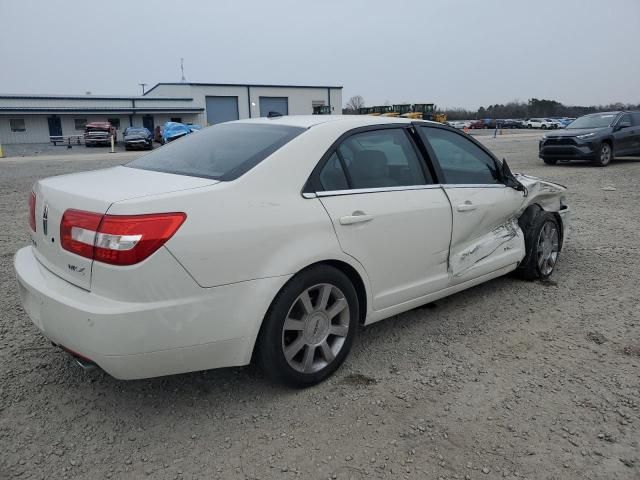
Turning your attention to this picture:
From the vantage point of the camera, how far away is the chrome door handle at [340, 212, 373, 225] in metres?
3.01

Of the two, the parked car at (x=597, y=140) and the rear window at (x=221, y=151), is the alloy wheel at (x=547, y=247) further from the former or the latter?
the parked car at (x=597, y=140)

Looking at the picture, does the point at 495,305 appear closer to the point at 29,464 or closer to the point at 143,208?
the point at 143,208

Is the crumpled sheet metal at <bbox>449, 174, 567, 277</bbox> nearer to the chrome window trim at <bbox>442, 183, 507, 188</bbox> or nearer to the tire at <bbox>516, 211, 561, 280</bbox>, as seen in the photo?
the tire at <bbox>516, 211, 561, 280</bbox>

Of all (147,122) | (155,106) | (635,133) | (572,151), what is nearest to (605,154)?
(572,151)

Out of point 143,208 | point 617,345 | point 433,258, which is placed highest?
point 143,208

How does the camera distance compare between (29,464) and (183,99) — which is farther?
(183,99)

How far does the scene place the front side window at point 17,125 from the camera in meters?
43.2

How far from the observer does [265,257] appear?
2.65 m

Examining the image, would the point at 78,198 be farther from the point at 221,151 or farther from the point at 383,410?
the point at 383,410

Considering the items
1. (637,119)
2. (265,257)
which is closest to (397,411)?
(265,257)

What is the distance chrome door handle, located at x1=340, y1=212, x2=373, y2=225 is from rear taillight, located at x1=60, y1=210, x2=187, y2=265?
3.15 ft

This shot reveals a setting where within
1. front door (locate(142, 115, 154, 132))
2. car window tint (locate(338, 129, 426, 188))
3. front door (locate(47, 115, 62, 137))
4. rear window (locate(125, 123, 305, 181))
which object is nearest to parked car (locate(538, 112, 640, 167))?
car window tint (locate(338, 129, 426, 188))

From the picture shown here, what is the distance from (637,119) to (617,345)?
1490 centimetres

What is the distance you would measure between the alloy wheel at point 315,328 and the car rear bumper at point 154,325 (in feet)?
0.85
